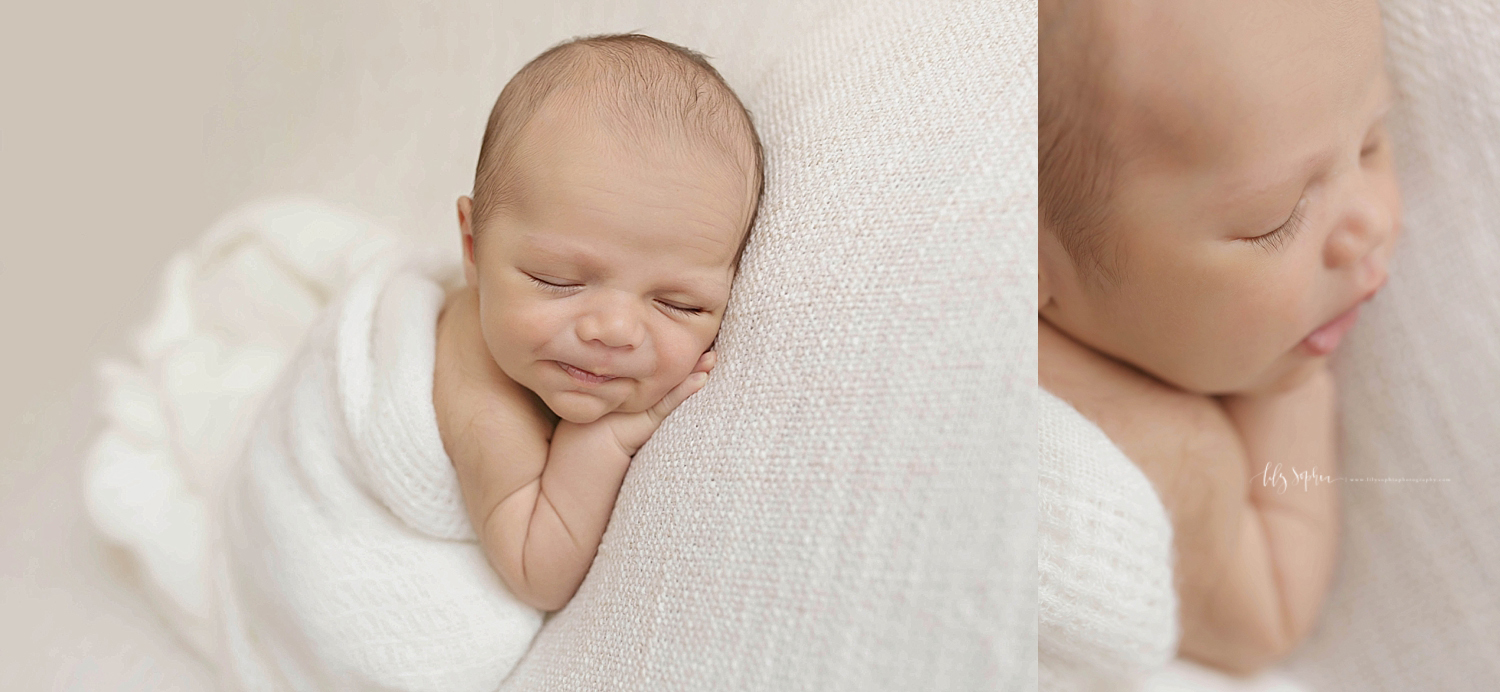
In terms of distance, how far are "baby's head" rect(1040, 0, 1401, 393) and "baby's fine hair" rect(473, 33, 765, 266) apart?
0.29 meters

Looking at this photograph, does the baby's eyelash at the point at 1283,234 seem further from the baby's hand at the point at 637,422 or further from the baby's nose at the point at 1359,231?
the baby's hand at the point at 637,422

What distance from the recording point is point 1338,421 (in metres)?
0.22

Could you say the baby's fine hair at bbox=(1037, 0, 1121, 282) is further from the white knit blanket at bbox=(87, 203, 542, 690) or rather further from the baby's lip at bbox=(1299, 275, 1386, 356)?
the white knit blanket at bbox=(87, 203, 542, 690)

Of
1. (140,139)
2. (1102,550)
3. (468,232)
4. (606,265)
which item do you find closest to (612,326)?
(606,265)

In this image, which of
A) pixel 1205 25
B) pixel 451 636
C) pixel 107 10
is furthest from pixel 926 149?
pixel 107 10

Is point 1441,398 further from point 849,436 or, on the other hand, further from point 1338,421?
point 849,436

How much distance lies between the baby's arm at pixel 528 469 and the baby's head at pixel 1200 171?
14.4 inches

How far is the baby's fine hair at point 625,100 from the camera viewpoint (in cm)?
45

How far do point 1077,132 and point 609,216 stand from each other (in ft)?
0.98

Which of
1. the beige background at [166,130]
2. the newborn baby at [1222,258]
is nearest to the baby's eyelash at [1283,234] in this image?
the newborn baby at [1222,258]

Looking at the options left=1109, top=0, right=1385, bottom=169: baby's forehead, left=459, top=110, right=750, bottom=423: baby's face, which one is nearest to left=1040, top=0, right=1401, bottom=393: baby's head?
left=1109, top=0, right=1385, bottom=169: baby's forehead

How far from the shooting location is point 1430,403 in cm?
22

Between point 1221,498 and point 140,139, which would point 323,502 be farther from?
point 1221,498

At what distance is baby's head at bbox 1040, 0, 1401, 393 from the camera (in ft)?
0.49
